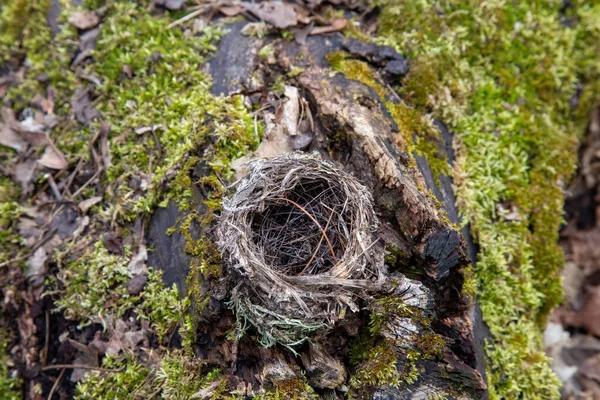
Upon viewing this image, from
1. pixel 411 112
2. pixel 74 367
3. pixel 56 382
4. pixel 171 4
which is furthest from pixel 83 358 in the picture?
pixel 411 112

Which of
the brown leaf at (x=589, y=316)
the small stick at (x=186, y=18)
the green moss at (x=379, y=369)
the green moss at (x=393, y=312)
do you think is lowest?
the brown leaf at (x=589, y=316)

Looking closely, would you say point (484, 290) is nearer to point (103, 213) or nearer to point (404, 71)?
point (404, 71)

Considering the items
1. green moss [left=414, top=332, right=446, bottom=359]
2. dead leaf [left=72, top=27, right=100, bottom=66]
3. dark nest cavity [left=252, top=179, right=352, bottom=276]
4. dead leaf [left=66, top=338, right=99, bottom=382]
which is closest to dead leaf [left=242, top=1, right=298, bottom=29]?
dead leaf [left=72, top=27, right=100, bottom=66]

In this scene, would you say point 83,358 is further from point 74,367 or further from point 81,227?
point 81,227

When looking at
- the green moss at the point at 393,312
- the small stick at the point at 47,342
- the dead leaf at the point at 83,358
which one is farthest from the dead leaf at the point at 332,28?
the small stick at the point at 47,342

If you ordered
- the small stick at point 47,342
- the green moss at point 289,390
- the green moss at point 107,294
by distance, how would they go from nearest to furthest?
the green moss at point 289,390 < the green moss at point 107,294 < the small stick at point 47,342

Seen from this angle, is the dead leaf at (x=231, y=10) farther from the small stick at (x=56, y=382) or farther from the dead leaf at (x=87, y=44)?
the small stick at (x=56, y=382)
